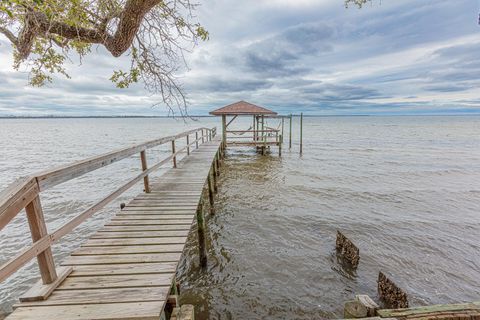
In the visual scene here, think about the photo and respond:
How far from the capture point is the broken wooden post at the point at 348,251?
5027 mm

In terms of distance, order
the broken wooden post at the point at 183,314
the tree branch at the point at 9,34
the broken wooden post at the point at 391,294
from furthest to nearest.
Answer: the tree branch at the point at 9,34 < the broken wooden post at the point at 391,294 < the broken wooden post at the point at 183,314

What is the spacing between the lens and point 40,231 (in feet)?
6.59

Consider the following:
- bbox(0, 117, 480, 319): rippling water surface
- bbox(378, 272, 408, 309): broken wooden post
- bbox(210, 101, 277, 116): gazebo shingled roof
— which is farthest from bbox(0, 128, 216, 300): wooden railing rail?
bbox(210, 101, 277, 116): gazebo shingled roof

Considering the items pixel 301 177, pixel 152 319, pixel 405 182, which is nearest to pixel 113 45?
pixel 152 319

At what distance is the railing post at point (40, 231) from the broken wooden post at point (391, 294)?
456 cm

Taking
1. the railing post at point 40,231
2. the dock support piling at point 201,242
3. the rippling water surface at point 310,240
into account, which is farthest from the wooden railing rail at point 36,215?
the dock support piling at point 201,242

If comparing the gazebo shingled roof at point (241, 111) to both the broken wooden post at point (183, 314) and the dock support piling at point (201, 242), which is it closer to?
the dock support piling at point (201, 242)

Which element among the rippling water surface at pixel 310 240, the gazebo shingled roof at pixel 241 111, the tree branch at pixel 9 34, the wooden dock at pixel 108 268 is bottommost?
the rippling water surface at pixel 310 240

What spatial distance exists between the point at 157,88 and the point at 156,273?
3.20m

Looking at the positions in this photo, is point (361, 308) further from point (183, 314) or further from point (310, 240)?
point (310, 240)

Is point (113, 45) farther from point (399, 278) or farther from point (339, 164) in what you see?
point (339, 164)

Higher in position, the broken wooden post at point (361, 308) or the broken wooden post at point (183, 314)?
the broken wooden post at point (183, 314)

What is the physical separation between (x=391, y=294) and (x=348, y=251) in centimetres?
131

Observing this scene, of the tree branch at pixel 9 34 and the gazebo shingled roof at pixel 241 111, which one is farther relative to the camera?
the gazebo shingled roof at pixel 241 111
